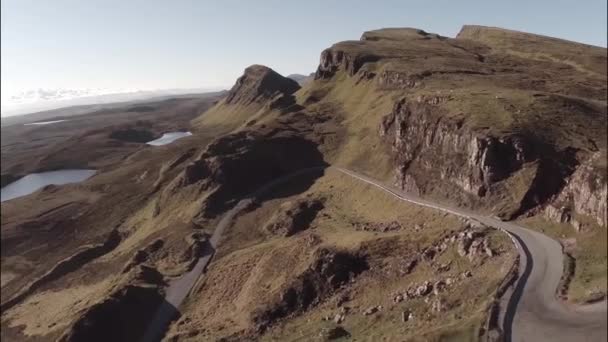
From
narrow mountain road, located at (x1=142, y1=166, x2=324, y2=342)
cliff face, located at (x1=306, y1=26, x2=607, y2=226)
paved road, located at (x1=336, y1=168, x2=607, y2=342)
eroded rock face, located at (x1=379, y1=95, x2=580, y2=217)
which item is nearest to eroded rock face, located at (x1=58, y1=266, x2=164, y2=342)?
narrow mountain road, located at (x1=142, y1=166, x2=324, y2=342)

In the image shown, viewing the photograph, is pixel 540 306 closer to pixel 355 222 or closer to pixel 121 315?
pixel 355 222

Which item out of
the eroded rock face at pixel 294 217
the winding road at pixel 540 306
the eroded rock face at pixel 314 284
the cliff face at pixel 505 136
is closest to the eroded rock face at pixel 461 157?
the cliff face at pixel 505 136

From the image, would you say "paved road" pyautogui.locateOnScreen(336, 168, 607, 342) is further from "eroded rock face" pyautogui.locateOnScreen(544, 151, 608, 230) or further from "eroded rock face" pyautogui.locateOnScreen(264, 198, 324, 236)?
"eroded rock face" pyautogui.locateOnScreen(264, 198, 324, 236)

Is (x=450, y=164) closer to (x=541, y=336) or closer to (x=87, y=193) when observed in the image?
(x=541, y=336)

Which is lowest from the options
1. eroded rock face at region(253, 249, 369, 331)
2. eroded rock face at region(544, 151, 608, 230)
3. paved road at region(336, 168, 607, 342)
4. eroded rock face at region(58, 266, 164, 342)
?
eroded rock face at region(58, 266, 164, 342)

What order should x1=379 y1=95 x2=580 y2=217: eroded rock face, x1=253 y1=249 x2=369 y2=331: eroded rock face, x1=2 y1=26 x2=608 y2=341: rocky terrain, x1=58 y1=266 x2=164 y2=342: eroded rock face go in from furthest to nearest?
1. x1=58 y1=266 x2=164 y2=342: eroded rock face
2. x1=379 y1=95 x2=580 y2=217: eroded rock face
3. x1=253 y1=249 x2=369 y2=331: eroded rock face
4. x1=2 y1=26 x2=608 y2=341: rocky terrain

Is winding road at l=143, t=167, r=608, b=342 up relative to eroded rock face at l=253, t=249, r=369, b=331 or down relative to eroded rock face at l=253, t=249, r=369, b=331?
up

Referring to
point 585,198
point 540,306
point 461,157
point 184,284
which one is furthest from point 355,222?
point 540,306
